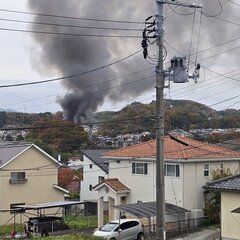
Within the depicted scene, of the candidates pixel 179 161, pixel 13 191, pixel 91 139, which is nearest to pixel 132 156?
pixel 179 161

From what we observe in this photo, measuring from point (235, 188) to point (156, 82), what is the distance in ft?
25.2

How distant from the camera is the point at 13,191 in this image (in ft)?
124

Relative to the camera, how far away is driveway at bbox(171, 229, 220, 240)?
83.8ft

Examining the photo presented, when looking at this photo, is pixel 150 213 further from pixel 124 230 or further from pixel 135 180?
pixel 135 180

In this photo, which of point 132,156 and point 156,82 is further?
point 132,156

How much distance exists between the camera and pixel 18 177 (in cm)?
3841

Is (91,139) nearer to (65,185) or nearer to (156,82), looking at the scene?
(65,185)

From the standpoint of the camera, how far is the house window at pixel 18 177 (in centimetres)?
3803

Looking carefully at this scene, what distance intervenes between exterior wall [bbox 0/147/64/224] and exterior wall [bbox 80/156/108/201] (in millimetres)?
6791

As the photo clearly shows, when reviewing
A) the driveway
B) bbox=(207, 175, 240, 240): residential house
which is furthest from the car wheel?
bbox=(207, 175, 240, 240): residential house

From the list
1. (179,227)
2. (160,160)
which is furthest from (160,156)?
(179,227)

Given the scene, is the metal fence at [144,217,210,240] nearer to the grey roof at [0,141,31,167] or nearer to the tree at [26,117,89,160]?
the grey roof at [0,141,31,167]

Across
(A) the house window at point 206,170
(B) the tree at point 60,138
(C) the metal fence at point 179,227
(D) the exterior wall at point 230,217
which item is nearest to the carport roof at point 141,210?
(C) the metal fence at point 179,227

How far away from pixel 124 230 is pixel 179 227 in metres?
4.58
